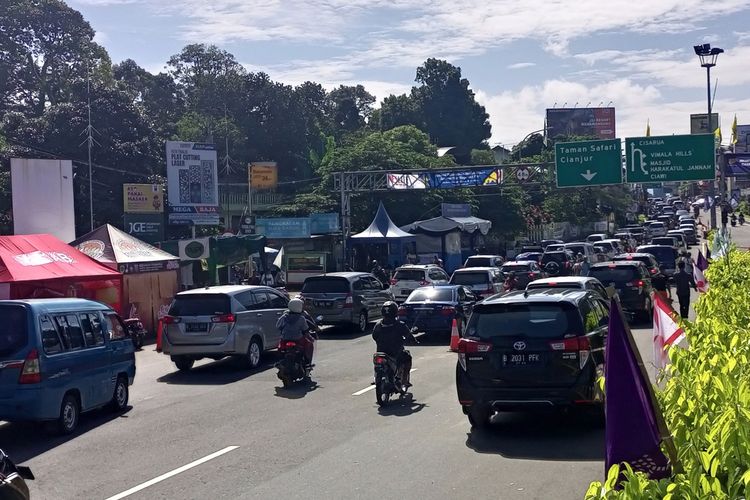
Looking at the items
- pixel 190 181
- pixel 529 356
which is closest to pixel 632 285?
pixel 529 356

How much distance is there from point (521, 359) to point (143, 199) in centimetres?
4019

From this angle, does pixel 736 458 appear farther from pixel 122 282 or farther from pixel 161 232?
pixel 161 232

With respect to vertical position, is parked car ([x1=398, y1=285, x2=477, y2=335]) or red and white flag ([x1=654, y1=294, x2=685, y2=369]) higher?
red and white flag ([x1=654, y1=294, x2=685, y2=369])

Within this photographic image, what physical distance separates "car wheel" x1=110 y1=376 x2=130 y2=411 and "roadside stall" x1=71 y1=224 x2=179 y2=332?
10194 millimetres

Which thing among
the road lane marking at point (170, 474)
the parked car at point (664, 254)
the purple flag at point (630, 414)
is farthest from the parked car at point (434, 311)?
the purple flag at point (630, 414)

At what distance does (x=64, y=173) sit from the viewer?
28.8 metres

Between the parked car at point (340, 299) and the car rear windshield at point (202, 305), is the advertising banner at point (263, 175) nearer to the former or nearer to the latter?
the parked car at point (340, 299)

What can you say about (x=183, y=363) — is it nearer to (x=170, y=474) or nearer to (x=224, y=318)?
(x=224, y=318)

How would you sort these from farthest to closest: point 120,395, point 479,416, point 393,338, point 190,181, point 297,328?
point 190,181, point 297,328, point 120,395, point 393,338, point 479,416

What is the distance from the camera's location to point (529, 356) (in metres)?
10.4

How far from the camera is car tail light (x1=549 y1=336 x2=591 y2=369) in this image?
33.7 feet

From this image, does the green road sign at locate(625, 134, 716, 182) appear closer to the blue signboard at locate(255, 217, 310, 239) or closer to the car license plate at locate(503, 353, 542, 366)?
the blue signboard at locate(255, 217, 310, 239)

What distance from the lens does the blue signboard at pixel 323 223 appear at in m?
45.7

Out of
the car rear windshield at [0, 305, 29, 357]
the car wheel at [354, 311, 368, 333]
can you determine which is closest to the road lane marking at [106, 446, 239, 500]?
the car rear windshield at [0, 305, 29, 357]
